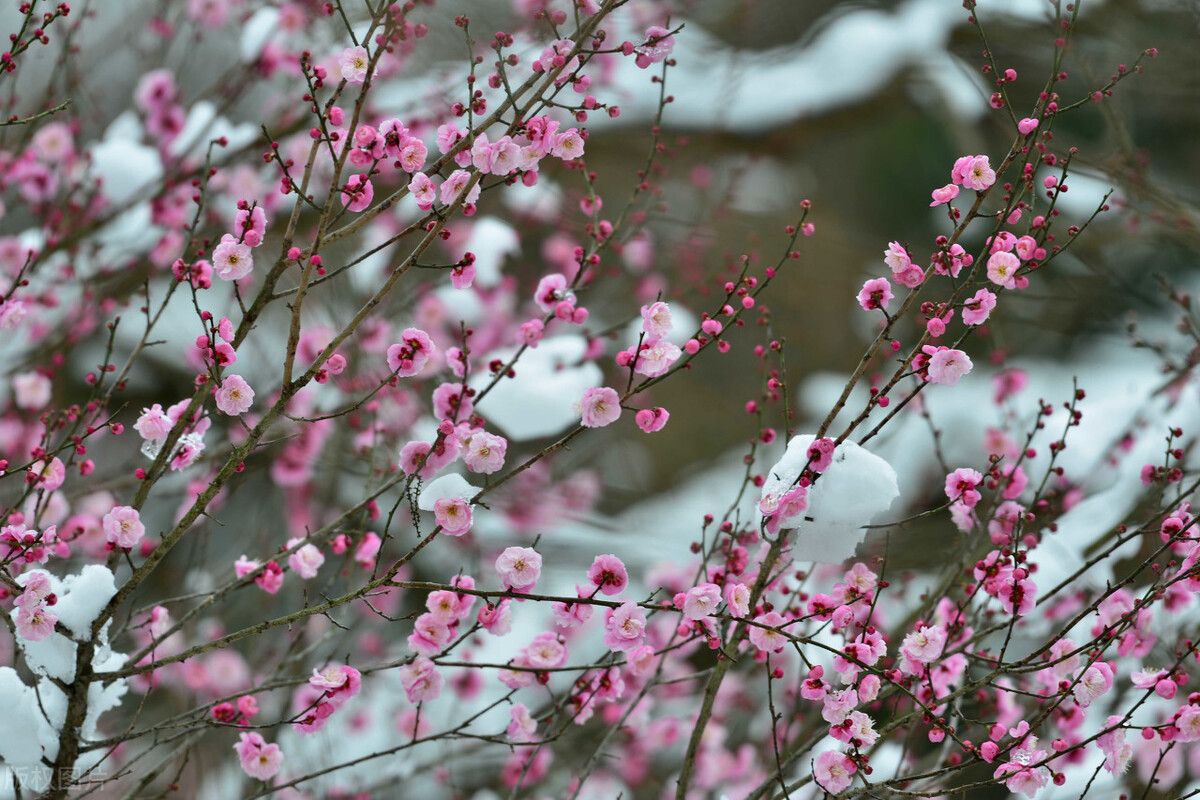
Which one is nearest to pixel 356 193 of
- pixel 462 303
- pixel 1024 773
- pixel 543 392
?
pixel 543 392

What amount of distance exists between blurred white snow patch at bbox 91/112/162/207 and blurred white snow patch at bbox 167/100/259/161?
4.1 inches

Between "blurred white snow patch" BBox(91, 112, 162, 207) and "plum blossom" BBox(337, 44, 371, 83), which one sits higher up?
"blurred white snow patch" BBox(91, 112, 162, 207)

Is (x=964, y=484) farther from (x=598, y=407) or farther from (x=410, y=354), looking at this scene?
(x=410, y=354)

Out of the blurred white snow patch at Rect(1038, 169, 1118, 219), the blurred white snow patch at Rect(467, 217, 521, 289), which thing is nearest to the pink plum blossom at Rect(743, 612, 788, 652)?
the blurred white snow patch at Rect(467, 217, 521, 289)

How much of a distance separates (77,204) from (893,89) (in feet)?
13.3

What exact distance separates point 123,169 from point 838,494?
98.5 inches

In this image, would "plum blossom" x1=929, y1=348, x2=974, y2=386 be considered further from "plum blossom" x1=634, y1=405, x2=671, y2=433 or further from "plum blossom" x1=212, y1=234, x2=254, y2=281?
"plum blossom" x1=212, y1=234, x2=254, y2=281

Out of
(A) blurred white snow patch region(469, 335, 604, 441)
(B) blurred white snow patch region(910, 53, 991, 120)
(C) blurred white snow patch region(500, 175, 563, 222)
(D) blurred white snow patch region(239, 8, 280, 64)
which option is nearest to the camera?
(A) blurred white snow patch region(469, 335, 604, 441)

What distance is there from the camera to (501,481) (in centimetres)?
161

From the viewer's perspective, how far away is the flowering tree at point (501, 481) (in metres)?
1.60

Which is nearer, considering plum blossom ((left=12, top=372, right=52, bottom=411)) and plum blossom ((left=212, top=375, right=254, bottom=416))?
plum blossom ((left=212, top=375, right=254, bottom=416))

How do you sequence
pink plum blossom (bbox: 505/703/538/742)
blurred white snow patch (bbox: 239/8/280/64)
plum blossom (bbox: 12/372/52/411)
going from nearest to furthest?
1. pink plum blossom (bbox: 505/703/538/742)
2. plum blossom (bbox: 12/372/52/411)
3. blurred white snow patch (bbox: 239/8/280/64)

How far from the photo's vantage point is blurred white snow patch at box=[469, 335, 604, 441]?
2721mm

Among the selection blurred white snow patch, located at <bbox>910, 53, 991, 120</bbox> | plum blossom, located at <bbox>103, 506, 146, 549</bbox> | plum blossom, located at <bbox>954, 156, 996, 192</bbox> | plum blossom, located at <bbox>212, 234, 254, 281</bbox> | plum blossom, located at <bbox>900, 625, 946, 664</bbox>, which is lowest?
plum blossom, located at <bbox>900, 625, 946, 664</bbox>
